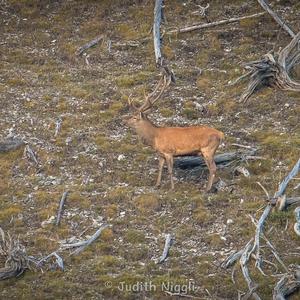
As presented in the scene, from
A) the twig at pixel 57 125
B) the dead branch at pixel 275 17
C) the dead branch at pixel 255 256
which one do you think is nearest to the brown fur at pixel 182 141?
the dead branch at pixel 255 256

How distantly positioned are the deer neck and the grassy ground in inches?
Result: 37.0

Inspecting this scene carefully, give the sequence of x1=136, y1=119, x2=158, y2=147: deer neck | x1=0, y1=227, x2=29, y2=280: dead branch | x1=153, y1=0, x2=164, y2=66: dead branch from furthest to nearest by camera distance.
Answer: x1=153, y1=0, x2=164, y2=66: dead branch, x1=136, y1=119, x2=158, y2=147: deer neck, x1=0, y1=227, x2=29, y2=280: dead branch

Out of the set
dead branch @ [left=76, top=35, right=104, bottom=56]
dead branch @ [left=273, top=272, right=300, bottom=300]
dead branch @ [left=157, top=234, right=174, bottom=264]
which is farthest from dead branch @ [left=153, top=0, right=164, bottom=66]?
dead branch @ [left=273, top=272, right=300, bottom=300]

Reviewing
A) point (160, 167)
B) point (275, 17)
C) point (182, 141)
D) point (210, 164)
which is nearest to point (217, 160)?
point (210, 164)

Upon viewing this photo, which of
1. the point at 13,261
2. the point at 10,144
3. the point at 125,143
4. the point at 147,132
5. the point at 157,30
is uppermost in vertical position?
the point at 13,261

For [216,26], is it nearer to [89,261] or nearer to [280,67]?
[280,67]

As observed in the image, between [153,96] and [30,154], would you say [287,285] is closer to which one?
[153,96]

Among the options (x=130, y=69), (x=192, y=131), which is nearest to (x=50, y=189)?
(x=192, y=131)

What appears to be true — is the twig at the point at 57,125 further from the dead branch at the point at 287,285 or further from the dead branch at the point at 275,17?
the dead branch at the point at 287,285

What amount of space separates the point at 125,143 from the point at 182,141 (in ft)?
10.6

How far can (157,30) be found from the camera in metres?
28.7

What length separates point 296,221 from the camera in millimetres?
18766

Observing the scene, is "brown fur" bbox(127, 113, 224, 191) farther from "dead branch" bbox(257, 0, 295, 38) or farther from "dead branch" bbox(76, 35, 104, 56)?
"dead branch" bbox(257, 0, 295, 38)

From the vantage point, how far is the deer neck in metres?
20.5
